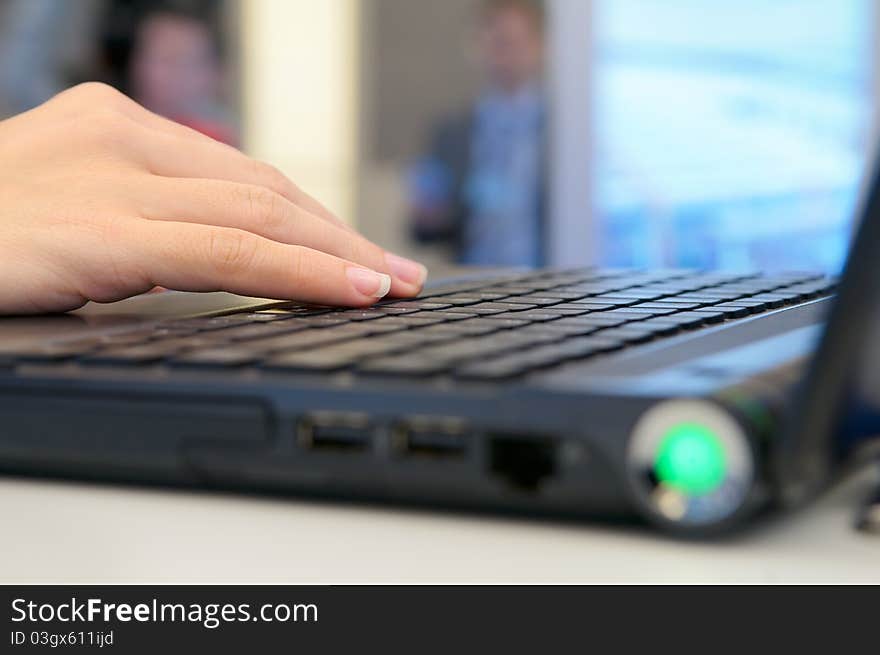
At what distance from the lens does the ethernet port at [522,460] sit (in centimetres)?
36

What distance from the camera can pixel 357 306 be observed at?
0.63 metres

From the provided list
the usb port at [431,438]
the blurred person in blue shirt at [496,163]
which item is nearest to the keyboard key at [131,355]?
the usb port at [431,438]

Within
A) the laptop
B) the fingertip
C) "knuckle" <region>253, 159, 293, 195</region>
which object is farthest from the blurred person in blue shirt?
the laptop

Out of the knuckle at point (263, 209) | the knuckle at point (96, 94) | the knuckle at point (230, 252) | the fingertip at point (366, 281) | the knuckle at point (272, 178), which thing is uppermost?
the knuckle at point (96, 94)

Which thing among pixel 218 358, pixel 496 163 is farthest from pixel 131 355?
pixel 496 163

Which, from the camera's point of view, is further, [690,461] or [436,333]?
[436,333]

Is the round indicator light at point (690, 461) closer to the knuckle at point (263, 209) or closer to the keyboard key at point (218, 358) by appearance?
the keyboard key at point (218, 358)

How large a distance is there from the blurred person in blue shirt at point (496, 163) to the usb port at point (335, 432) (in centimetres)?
310

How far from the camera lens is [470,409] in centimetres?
36

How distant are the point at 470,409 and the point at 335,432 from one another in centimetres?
5

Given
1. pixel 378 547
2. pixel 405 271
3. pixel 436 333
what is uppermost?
pixel 405 271

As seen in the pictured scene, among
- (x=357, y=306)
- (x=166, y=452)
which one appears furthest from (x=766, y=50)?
(x=166, y=452)

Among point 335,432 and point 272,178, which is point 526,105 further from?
point 335,432

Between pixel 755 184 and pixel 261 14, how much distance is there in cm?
164
